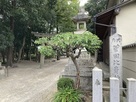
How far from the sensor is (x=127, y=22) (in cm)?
784

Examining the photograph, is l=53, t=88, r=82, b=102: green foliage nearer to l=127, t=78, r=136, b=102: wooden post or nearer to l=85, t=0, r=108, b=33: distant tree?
l=127, t=78, r=136, b=102: wooden post

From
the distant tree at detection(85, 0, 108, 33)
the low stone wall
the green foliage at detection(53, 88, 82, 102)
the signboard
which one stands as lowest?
the green foliage at detection(53, 88, 82, 102)

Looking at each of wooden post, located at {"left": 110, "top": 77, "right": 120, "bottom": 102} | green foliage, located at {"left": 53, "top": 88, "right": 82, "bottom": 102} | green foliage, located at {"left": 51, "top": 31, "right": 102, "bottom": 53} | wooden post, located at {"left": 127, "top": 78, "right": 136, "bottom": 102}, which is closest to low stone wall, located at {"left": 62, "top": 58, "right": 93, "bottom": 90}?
green foliage, located at {"left": 53, "top": 88, "right": 82, "bottom": 102}

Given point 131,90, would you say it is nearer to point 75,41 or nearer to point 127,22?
point 75,41

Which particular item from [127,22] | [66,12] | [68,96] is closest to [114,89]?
[68,96]

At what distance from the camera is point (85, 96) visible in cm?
598

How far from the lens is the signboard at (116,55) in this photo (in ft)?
18.0

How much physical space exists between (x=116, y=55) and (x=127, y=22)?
9.55ft

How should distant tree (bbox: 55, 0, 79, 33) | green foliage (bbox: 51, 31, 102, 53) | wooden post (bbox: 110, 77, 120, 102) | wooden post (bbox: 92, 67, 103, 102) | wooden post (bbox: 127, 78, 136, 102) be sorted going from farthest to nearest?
distant tree (bbox: 55, 0, 79, 33) < green foliage (bbox: 51, 31, 102, 53) < wooden post (bbox: 92, 67, 103, 102) < wooden post (bbox: 110, 77, 120, 102) < wooden post (bbox: 127, 78, 136, 102)

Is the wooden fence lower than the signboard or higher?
lower

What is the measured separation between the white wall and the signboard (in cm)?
254

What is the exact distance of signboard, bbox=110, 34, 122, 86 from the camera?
5477 millimetres

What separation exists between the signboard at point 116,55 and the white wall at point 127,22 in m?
2.54

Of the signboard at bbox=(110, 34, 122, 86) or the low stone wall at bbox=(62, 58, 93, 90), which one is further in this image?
the low stone wall at bbox=(62, 58, 93, 90)
